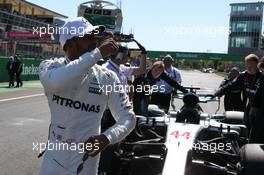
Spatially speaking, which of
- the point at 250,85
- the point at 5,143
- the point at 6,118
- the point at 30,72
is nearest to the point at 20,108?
the point at 6,118

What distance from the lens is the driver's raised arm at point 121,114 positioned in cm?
281

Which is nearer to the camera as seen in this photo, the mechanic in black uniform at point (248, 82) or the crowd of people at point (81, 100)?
the crowd of people at point (81, 100)

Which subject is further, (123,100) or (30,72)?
(30,72)

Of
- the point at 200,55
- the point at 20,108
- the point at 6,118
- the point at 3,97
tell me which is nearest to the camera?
the point at 6,118

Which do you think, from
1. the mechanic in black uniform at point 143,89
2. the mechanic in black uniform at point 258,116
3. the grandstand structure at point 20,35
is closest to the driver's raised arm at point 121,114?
the mechanic in black uniform at point 258,116

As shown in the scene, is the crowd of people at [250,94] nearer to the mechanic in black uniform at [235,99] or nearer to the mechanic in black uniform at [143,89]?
the mechanic in black uniform at [235,99]

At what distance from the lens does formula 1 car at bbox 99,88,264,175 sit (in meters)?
4.58

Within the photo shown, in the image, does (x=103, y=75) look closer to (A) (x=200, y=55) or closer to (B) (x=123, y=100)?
(B) (x=123, y=100)

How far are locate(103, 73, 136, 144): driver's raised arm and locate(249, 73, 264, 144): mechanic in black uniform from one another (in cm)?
374

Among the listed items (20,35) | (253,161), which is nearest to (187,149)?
(253,161)

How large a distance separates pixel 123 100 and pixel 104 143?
1.41ft

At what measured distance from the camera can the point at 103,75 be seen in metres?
2.97

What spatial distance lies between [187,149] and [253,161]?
847 mm

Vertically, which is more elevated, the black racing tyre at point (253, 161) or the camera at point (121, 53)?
the camera at point (121, 53)
